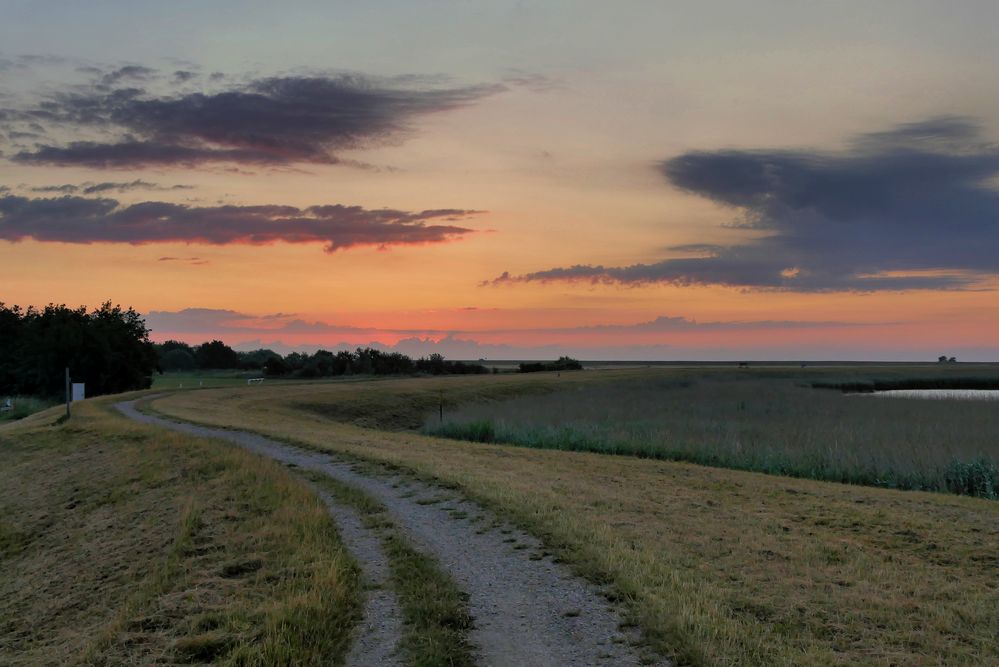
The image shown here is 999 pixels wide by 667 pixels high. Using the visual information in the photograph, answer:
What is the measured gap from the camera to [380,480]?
17.1 meters

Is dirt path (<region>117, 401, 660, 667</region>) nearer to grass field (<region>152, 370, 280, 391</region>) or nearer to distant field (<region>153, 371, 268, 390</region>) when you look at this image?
grass field (<region>152, 370, 280, 391</region>)

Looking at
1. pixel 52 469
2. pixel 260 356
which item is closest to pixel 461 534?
pixel 52 469

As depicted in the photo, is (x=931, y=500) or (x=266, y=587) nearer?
(x=266, y=587)

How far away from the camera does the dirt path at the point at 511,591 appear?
734 cm

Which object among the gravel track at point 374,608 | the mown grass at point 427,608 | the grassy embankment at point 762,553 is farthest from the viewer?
the grassy embankment at point 762,553

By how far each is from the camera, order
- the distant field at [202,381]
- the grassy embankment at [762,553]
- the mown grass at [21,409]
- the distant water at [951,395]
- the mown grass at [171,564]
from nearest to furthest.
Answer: the grassy embankment at [762,553] < the mown grass at [171,564] < the distant water at [951,395] < the mown grass at [21,409] < the distant field at [202,381]

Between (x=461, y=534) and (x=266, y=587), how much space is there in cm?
320

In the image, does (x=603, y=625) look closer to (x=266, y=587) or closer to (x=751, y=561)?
(x=751, y=561)

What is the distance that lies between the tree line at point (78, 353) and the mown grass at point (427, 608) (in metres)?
79.3

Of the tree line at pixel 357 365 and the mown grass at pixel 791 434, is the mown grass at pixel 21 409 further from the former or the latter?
the mown grass at pixel 791 434

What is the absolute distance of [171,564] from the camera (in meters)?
12.1

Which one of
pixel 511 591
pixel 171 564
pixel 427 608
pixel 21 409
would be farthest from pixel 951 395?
pixel 21 409

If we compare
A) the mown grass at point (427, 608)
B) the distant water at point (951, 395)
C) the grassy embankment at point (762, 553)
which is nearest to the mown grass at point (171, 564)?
the mown grass at point (427, 608)

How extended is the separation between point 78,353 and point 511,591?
82.7 m
